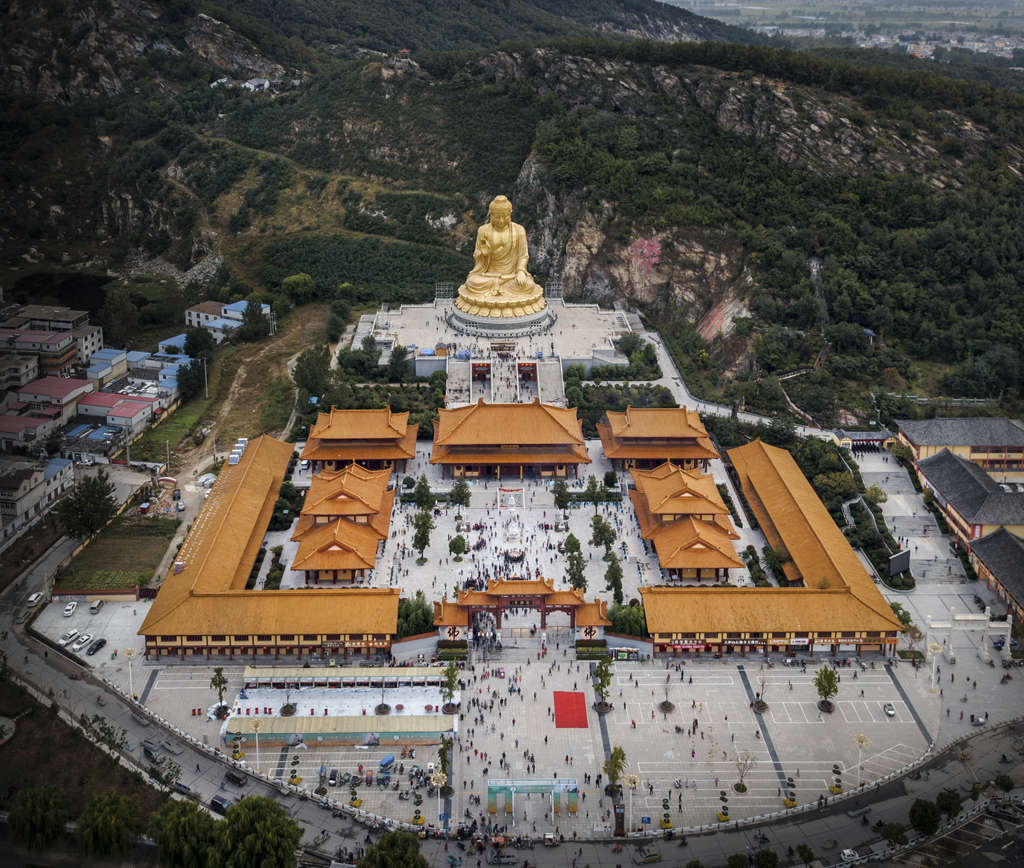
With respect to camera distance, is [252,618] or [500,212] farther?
[500,212]

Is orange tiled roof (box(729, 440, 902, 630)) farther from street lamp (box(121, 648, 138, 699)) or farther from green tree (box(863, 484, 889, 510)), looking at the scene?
street lamp (box(121, 648, 138, 699))

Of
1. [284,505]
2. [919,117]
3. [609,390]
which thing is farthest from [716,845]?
[919,117]

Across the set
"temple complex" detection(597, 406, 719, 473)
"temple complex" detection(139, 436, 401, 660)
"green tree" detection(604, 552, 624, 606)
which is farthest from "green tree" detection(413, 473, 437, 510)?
"green tree" detection(604, 552, 624, 606)

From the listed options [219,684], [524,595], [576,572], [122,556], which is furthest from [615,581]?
[122,556]

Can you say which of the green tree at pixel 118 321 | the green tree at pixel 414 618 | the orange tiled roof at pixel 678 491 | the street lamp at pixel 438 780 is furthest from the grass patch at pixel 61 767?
the green tree at pixel 118 321

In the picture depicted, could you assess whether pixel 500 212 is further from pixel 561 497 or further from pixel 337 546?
pixel 337 546

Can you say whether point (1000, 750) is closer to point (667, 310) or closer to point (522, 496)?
point (522, 496)

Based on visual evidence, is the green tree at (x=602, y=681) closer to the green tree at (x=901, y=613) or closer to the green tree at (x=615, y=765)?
the green tree at (x=615, y=765)
